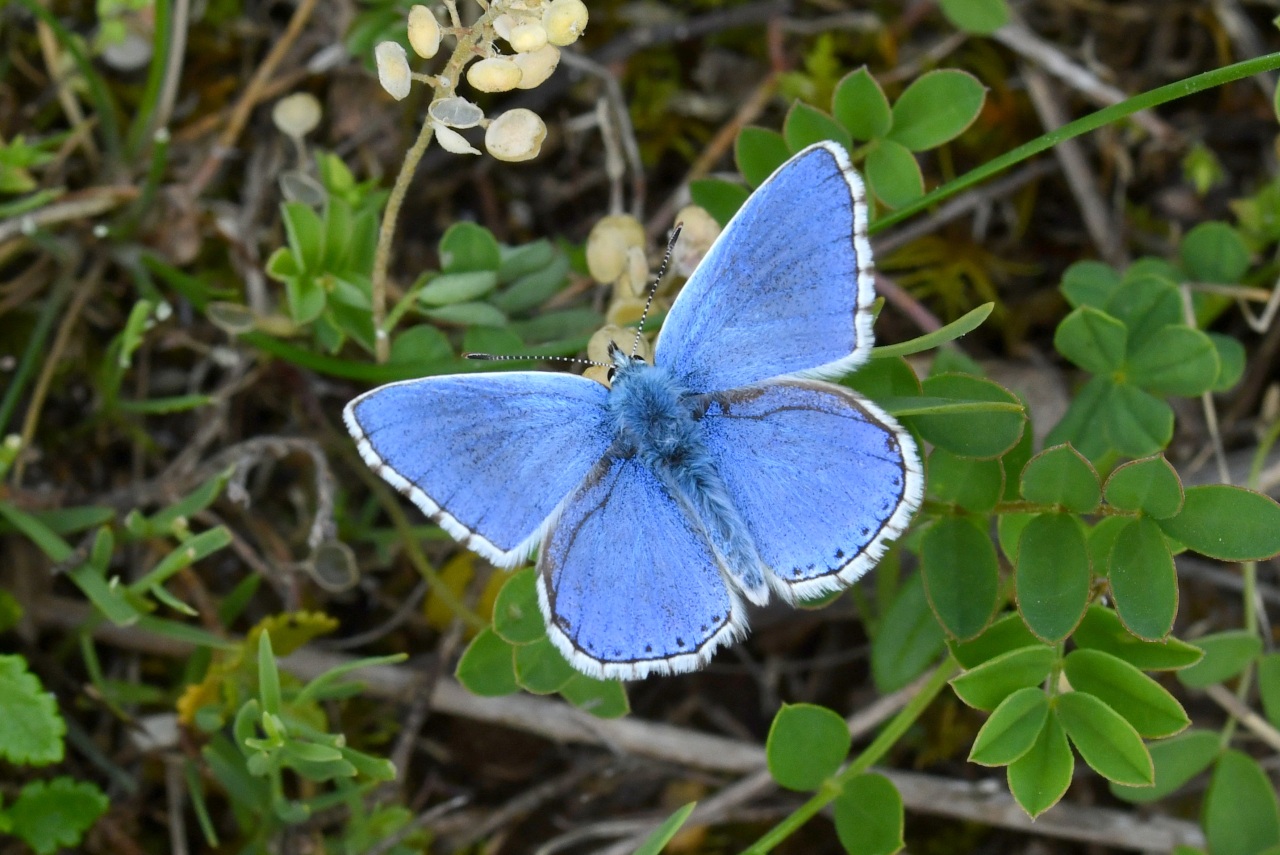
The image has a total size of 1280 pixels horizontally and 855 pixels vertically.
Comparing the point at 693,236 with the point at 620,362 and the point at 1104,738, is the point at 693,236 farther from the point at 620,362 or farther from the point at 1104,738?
the point at 1104,738

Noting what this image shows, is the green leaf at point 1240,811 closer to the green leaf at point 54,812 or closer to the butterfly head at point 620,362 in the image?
the butterfly head at point 620,362

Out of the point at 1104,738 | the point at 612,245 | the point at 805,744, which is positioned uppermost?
the point at 612,245

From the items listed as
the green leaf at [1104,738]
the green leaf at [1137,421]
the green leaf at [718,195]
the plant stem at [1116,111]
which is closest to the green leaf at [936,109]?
the plant stem at [1116,111]

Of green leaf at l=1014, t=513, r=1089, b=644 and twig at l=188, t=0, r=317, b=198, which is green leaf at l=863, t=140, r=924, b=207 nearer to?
green leaf at l=1014, t=513, r=1089, b=644

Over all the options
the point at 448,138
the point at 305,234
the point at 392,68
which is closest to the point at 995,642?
→ the point at 448,138

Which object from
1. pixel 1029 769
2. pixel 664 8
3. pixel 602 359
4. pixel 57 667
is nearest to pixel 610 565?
pixel 602 359

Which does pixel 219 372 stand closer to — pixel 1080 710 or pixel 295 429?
pixel 295 429
